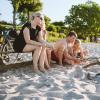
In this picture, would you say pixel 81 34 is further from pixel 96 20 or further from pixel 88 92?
pixel 88 92

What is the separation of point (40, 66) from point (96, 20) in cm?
6576

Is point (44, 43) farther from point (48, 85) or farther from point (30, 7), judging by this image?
point (30, 7)

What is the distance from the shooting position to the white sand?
17.4ft

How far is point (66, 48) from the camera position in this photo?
362 inches

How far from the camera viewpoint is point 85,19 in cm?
7300

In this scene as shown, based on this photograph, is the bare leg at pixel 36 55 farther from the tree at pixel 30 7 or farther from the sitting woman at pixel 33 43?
the tree at pixel 30 7

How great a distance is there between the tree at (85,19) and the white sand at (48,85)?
62004 mm

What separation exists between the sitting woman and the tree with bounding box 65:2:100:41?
2422 inches

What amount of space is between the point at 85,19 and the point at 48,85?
6748cm

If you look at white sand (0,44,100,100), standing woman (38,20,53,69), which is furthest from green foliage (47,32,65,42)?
white sand (0,44,100,100)

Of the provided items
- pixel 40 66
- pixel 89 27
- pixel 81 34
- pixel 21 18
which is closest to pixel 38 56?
pixel 40 66

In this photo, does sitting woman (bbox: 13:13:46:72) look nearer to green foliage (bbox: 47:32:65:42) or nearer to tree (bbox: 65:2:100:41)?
green foliage (bbox: 47:32:65:42)

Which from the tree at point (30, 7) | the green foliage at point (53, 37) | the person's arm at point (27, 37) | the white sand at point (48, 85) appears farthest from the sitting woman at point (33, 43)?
the tree at point (30, 7)

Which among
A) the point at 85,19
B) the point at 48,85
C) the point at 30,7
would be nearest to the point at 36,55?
the point at 48,85
